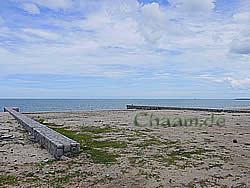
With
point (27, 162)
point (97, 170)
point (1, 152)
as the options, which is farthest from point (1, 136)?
point (97, 170)

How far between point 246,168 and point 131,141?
4746 mm

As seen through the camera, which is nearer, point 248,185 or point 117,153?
point 248,185

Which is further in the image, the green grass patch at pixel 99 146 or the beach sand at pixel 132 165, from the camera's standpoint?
the green grass patch at pixel 99 146

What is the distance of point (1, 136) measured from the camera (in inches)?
416

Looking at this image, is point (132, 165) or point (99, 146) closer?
point (132, 165)

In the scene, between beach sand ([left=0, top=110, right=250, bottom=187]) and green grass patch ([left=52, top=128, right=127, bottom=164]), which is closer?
beach sand ([left=0, top=110, right=250, bottom=187])

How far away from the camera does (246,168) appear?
6.18 metres

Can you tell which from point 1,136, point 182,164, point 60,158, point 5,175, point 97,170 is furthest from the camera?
point 1,136

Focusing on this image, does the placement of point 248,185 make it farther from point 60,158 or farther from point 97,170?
point 60,158

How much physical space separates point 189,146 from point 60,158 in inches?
193

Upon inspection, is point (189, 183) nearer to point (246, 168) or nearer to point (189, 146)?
point (246, 168)

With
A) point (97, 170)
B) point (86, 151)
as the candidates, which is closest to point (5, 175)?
point (97, 170)

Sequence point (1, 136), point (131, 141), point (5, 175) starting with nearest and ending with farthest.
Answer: point (5, 175)
point (131, 141)
point (1, 136)

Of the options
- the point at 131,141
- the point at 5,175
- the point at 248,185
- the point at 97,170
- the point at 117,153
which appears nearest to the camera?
the point at 248,185
